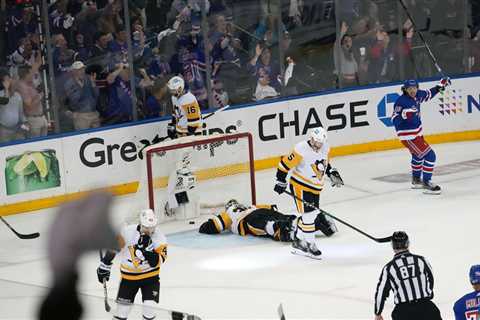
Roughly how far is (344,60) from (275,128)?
51.6 inches

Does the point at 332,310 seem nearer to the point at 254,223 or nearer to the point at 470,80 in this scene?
the point at 254,223

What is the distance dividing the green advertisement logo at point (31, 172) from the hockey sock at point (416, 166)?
3.40 m

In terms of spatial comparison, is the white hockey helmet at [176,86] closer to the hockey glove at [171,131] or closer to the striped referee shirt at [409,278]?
the hockey glove at [171,131]

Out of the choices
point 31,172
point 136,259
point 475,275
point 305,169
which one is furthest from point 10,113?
point 475,275

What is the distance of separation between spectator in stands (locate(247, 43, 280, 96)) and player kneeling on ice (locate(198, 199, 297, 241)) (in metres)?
2.96

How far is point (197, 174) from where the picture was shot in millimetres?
8828

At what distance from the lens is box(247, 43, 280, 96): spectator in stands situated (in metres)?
11.2

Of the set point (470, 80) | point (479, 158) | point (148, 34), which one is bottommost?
point (479, 158)

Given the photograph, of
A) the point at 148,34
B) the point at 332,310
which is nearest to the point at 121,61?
the point at 148,34

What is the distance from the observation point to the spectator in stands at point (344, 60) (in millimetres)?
11586

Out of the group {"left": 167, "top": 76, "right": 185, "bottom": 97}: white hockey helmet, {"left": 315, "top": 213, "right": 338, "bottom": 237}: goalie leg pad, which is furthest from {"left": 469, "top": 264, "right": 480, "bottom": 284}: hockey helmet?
{"left": 167, "top": 76, "right": 185, "bottom": 97}: white hockey helmet

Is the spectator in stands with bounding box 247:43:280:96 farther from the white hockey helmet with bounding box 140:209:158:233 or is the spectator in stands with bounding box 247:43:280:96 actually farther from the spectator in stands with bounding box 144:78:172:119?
the white hockey helmet with bounding box 140:209:158:233

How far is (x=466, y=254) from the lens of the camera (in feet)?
24.1

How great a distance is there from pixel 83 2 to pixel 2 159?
1.79 m
